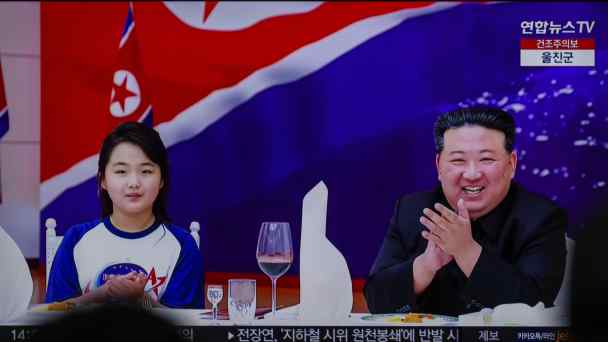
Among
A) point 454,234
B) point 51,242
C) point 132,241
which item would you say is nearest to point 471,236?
point 454,234

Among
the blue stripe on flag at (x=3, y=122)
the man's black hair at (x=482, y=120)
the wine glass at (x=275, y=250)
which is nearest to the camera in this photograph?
the wine glass at (x=275, y=250)

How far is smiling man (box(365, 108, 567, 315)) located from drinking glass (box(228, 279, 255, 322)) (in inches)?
16.1

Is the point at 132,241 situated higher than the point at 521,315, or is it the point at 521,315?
the point at 132,241

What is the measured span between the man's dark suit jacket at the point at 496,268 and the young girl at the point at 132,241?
593 millimetres

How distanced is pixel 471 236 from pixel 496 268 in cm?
12

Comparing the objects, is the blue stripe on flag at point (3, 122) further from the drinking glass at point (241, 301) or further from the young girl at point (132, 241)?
the drinking glass at point (241, 301)

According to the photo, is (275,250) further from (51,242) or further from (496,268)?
(51,242)

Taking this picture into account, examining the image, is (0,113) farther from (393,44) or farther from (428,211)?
(393,44)

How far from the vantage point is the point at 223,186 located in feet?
13.9

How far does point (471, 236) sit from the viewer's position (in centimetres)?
248

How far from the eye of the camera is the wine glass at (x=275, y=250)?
8.23 feet

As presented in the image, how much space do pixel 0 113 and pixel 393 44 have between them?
234 centimetres

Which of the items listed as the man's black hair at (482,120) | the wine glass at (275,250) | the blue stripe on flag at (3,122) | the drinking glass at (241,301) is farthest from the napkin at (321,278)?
the blue stripe on flag at (3,122)

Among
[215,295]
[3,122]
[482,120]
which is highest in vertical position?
[3,122]
